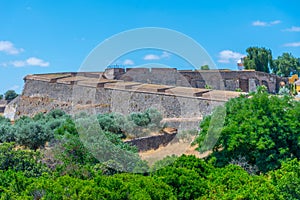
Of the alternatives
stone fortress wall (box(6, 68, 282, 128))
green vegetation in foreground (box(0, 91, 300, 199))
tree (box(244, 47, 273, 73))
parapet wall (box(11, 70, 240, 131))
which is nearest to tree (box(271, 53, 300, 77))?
tree (box(244, 47, 273, 73))

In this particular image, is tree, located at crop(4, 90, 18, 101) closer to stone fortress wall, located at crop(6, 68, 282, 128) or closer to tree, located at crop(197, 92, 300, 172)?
stone fortress wall, located at crop(6, 68, 282, 128)

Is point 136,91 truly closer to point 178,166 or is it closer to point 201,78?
point 201,78

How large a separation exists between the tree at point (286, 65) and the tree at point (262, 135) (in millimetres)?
29929

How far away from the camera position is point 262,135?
11.5m

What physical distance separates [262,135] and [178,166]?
353 cm

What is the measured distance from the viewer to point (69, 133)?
524 inches

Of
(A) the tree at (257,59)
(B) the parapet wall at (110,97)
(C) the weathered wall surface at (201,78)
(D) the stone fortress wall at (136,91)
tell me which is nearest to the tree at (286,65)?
(A) the tree at (257,59)

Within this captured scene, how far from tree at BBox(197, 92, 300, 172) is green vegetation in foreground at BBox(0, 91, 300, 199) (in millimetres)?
29

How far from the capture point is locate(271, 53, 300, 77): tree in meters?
41.2

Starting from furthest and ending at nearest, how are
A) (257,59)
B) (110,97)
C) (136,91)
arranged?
(257,59)
(110,97)
(136,91)

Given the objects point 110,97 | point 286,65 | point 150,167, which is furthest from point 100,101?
point 286,65

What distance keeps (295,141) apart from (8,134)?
10.4 m

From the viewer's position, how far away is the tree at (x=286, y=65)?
41188 millimetres

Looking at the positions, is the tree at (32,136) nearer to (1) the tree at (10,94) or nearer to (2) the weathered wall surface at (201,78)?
(2) the weathered wall surface at (201,78)
